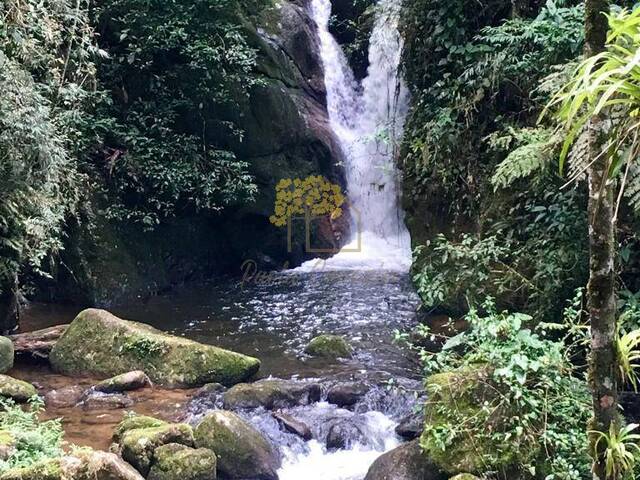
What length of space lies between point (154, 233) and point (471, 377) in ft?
25.6

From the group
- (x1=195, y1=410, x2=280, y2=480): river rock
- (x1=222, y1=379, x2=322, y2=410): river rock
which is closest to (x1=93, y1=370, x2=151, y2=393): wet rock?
(x1=222, y1=379, x2=322, y2=410): river rock

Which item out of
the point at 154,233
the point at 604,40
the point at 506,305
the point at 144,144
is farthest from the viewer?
the point at 154,233

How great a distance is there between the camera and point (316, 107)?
13656 mm

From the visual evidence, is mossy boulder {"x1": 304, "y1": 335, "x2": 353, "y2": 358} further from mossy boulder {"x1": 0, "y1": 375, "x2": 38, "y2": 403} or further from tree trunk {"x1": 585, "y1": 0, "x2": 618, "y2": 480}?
tree trunk {"x1": 585, "y1": 0, "x2": 618, "y2": 480}

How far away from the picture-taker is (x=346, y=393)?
5805mm

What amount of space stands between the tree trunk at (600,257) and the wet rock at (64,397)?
15.9ft

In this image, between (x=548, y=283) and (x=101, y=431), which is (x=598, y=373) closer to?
(x=548, y=283)

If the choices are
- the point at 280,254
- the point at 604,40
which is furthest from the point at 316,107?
the point at 604,40

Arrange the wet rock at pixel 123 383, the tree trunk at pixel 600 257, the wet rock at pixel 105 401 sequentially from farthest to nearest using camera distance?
1. the wet rock at pixel 123 383
2. the wet rock at pixel 105 401
3. the tree trunk at pixel 600 257

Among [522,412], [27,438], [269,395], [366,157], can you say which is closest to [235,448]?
[269,395]

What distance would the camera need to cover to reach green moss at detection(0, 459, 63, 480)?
347 centimetres

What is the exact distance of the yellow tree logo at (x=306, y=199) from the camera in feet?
40.1
